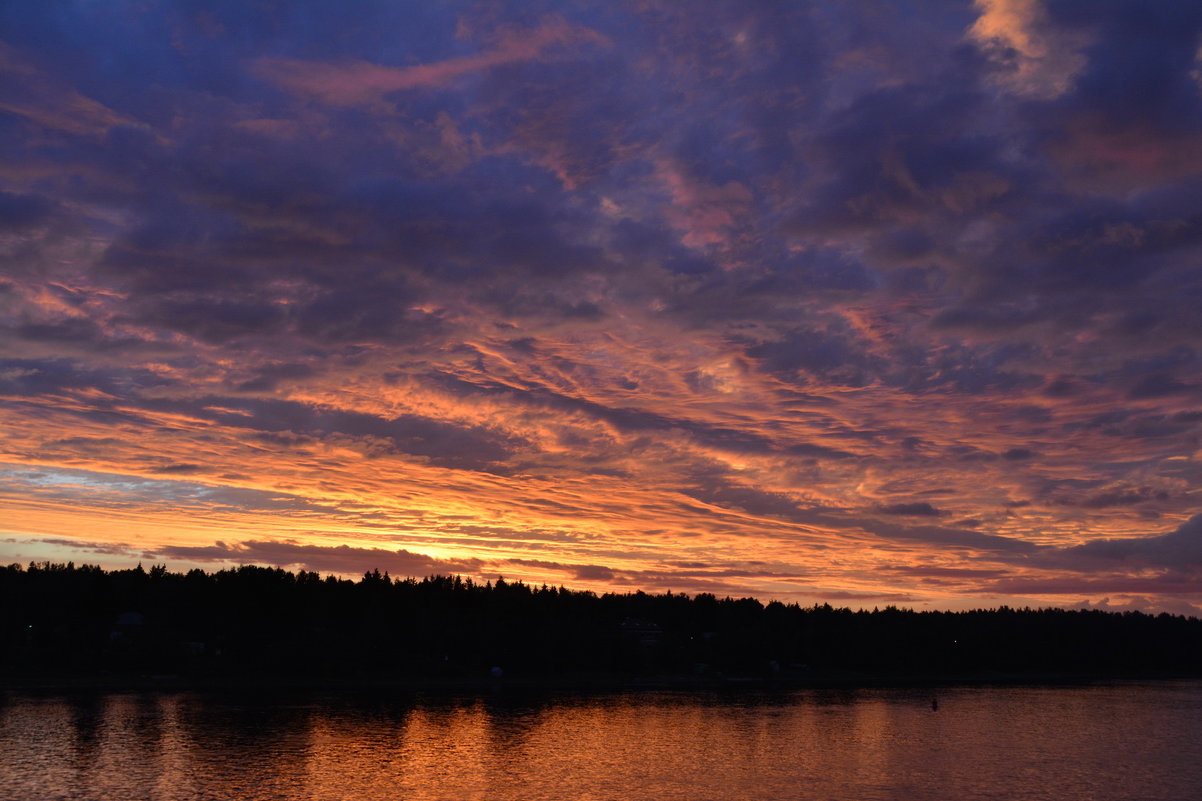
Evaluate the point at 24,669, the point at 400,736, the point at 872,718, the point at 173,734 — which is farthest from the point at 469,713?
the point at 24,669

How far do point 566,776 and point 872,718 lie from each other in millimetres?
85657

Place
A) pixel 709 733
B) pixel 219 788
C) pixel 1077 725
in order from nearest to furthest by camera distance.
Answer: pixel 219 788, pixel 709 733, pixel 1077 725

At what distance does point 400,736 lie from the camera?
126 meters

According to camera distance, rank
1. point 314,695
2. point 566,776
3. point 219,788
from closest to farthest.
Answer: point 219,788
point 566,776
point 314,695

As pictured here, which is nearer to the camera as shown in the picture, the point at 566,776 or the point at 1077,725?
the point at 566,776

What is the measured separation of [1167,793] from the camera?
9144 cm

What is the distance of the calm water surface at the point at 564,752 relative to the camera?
285 feet

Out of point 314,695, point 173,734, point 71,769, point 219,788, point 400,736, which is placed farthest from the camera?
point 314,695

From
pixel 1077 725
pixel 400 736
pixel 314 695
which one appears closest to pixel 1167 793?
pixel 1077 725

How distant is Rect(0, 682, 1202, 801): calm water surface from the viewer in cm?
8681

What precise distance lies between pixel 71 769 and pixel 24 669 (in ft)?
389

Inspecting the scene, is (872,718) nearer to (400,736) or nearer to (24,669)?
(400,736)

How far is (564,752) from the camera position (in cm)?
11344

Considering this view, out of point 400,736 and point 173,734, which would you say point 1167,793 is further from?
point 173,734
